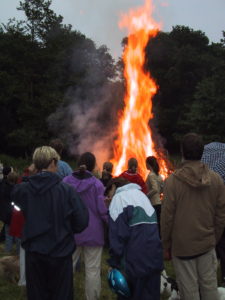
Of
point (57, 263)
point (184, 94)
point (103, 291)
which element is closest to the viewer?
point (57, 263)

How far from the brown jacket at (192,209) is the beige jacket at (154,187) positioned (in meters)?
3.39

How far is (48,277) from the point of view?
12.1 feet

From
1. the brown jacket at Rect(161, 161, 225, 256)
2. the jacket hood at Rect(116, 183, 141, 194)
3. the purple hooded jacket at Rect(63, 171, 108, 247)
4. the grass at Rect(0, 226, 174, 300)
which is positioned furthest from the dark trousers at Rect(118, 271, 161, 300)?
the grass at Rect(0, 226, 174, 300)

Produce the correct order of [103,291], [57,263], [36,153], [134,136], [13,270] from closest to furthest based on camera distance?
[57,263] → [36,153] → [103,291] → [13,270] → [134,136]

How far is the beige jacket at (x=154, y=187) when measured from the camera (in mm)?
7410

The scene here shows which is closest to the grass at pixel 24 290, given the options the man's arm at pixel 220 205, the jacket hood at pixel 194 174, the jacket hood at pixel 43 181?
the man's arm at pixel 220 205

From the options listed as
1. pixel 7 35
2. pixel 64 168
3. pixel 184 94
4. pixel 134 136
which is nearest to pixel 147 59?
pixel 184 94

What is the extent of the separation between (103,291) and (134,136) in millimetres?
10109

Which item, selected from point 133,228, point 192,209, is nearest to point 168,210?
point 192,209

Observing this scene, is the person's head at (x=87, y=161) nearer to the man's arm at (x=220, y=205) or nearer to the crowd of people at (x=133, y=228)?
the crowd of people at (x=133, y=228)

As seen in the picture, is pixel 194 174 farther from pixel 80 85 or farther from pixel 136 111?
pixel 80 85

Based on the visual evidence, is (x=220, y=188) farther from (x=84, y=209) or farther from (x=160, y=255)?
(x=84, y=209)

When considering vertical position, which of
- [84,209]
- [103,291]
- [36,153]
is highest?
[36,153]

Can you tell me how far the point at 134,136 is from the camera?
15.4 metres
